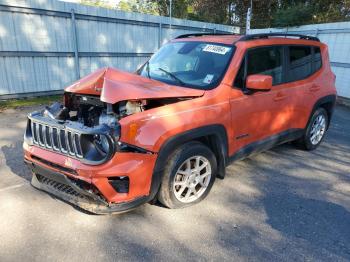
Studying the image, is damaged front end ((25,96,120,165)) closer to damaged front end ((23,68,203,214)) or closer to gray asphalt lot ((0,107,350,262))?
damaged front end ((23,68,203,214))

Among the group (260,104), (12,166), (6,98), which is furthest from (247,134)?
(6,98)

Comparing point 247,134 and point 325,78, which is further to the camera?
point 325,78

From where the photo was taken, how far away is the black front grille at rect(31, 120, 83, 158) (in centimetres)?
294

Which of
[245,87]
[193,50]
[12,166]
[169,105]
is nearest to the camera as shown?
[169,105]

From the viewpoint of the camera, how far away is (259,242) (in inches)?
→ 119

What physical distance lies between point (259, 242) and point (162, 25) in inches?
416

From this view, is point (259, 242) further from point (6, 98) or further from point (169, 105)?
point (6, 98)

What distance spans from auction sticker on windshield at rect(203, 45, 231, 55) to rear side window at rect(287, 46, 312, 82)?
3.96ft

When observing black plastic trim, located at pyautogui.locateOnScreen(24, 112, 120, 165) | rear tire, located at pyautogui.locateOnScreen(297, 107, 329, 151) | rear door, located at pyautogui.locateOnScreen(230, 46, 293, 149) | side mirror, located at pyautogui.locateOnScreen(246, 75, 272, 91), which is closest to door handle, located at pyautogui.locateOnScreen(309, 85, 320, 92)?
rear tire, located at pyautogui.locateOnScreen(297, 107, 329, 151)

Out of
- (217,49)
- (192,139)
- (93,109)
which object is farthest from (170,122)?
(217,49)

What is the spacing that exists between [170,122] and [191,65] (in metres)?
1.24

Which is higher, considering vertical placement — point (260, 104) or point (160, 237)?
point (260, 104)

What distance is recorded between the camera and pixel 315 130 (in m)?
5.57

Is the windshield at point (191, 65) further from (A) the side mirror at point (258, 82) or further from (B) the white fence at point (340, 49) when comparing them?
(B) the white fence at point (340, 49)
